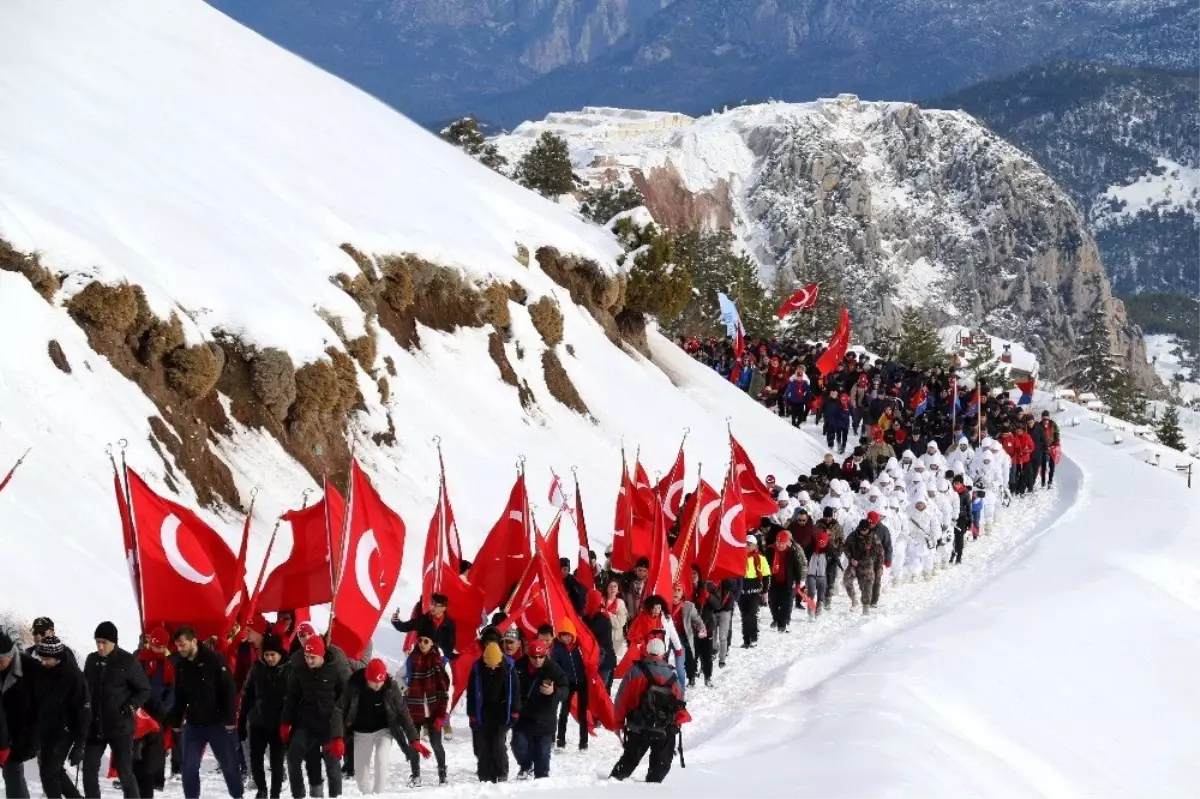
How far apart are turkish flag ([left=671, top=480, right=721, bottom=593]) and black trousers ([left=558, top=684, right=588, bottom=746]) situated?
351 centimetres

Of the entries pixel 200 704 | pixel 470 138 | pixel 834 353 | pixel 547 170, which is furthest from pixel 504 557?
pixel 547 170

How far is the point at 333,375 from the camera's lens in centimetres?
2120

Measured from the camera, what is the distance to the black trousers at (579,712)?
13234mm

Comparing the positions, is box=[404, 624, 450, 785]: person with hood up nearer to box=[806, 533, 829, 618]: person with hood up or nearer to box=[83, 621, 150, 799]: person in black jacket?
box=[83, 621, 150, 799]: person in black jacket

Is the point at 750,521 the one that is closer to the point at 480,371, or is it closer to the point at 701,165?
the point at 480,371

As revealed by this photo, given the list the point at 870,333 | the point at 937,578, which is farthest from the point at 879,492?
the point at 870,333

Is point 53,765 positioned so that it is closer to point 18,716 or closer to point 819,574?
point 18,716

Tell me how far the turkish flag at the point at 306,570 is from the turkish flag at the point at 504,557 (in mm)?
2173

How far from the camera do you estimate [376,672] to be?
1070 centimetres

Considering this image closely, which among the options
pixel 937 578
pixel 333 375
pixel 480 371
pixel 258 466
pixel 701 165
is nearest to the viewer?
pixel 258 466

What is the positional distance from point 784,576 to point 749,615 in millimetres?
1094

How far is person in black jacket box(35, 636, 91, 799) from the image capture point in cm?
935

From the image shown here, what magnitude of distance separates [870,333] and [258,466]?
5811 inches

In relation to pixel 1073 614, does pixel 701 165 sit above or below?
above
